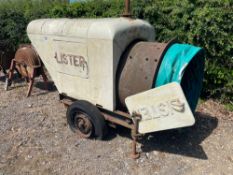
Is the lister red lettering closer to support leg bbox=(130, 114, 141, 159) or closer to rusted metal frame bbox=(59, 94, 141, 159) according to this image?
rusted metal frame bbox=(59, 94, 141, 159)

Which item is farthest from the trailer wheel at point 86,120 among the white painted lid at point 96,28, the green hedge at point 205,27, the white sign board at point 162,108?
the green hedge at point 205,27

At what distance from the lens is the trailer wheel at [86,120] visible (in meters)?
3.45

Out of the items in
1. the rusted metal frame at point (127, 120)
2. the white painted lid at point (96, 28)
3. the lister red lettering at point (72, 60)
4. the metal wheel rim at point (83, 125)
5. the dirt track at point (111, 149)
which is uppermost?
the white painted lid at point (96, 28)

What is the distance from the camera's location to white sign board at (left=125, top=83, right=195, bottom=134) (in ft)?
8.96

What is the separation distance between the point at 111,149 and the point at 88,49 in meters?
1.27

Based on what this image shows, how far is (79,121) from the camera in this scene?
3.71 meters

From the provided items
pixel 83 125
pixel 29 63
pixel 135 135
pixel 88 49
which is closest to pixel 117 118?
pixel 135 135

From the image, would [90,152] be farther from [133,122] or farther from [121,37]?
[121,37]

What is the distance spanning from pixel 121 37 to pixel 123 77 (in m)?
0.46

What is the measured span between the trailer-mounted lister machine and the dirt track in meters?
0.21

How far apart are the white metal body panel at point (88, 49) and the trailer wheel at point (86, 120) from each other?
0.14m

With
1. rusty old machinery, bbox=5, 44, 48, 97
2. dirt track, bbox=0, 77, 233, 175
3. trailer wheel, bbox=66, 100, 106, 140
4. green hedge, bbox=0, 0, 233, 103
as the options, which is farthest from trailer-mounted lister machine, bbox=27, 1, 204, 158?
rusty old machinery, bbox=5, 44, 48, 97

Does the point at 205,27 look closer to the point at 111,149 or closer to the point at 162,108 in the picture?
the point at 162,108

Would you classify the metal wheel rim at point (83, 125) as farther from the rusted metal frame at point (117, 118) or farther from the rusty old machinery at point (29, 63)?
the rusty old machinery at point (29, 63)
